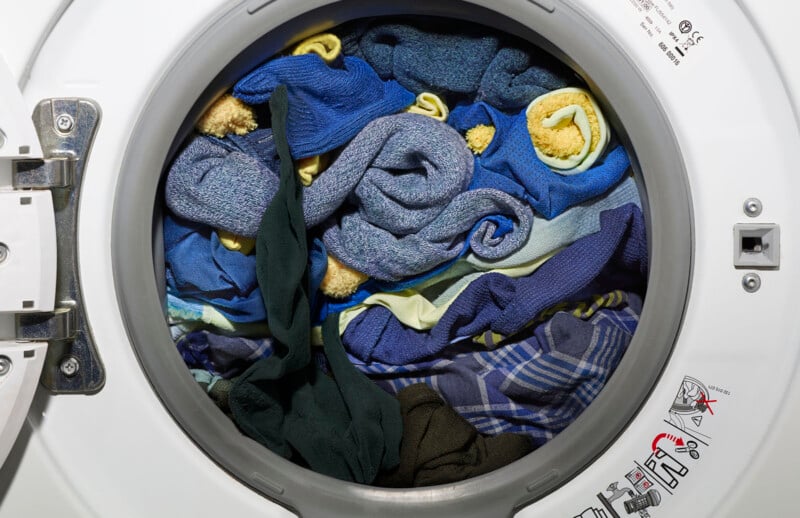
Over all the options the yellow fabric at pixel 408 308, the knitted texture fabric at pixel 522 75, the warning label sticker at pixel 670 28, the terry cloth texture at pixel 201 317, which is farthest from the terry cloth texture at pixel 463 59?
the terry cloth texture at pixel 201 317

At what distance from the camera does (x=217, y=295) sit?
820 millimetres

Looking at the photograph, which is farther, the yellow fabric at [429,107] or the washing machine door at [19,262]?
the yellow fabric at [429,107]

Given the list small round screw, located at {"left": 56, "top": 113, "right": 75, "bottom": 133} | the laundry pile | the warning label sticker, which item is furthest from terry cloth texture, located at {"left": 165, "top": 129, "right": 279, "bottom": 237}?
the warning label sticker

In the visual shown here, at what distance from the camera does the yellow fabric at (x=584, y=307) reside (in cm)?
82

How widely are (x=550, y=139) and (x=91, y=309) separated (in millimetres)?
521

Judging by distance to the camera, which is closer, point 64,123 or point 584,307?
point 64,123

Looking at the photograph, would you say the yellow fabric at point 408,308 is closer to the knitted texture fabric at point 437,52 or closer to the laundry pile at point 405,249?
the laundry pile at point 405,249

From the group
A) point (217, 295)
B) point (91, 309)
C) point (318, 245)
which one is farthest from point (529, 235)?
point (91, 309)

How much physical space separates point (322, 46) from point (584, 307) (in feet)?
1.38

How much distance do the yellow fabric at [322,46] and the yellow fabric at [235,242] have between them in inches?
8.5

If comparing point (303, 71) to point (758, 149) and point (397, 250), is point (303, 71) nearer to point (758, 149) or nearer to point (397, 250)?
point (397, 250)

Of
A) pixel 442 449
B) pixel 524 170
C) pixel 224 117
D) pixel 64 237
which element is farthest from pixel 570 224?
pixel 64 237

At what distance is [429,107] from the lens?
0.81 m

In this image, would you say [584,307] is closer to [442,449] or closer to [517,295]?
[517,295]
